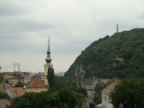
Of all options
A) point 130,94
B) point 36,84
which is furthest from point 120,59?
point 130,94

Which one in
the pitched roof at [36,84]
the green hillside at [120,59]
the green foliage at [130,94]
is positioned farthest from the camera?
the green hillside at [120,59]

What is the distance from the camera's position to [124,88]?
52.2 meters

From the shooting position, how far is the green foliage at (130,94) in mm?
51141

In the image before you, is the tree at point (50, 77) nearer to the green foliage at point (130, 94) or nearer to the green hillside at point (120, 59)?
the green hillside at point (120, 59)

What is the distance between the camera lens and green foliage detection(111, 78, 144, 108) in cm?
5114

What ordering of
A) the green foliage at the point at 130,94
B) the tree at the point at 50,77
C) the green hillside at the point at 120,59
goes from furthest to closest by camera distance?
the green hillside at the point at 120,59 < the tree at the point at 50,77 < the green foliage at the point at 130,94

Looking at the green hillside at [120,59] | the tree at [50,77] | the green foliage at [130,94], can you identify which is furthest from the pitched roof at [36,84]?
the green foliage at [130,94]

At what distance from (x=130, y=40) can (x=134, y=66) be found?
38735 millimetres

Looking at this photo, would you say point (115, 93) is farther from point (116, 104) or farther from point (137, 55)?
point (137, 55)

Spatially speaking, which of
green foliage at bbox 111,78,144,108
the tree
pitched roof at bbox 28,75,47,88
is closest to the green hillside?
the tree

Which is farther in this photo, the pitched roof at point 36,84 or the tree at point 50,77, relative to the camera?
the pitched roof at point 36,84

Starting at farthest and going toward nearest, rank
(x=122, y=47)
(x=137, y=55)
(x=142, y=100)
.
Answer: (x=122, y=47) < (x=137, y=55) < (x=142, y=100)

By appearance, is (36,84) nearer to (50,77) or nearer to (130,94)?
(50,77)

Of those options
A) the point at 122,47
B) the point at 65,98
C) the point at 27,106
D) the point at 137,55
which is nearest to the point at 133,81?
the point at 65,98
